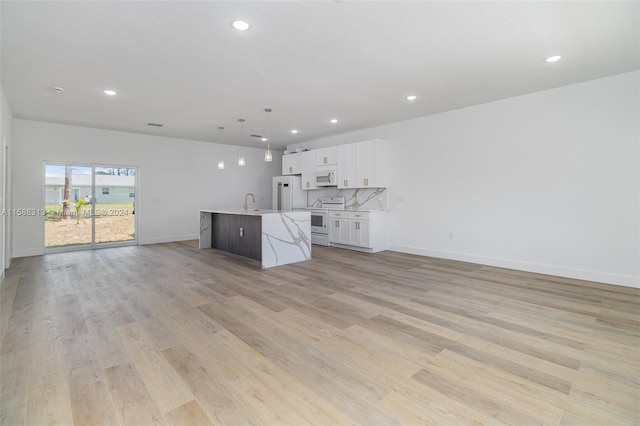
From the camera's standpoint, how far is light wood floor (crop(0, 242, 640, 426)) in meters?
1.66

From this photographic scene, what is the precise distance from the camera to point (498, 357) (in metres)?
2.22

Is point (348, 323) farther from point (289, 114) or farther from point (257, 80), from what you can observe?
point (289, 114)

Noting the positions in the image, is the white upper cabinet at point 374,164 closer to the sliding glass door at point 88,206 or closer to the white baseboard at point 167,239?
the white baseboard at point 167,239

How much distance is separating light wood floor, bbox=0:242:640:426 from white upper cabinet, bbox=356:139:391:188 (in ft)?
9.14

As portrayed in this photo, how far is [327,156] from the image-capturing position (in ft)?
24.4

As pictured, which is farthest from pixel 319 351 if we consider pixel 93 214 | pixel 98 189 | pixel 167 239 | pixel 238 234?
pixel 98 189

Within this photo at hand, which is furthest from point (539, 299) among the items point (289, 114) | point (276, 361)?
point (289, 114)

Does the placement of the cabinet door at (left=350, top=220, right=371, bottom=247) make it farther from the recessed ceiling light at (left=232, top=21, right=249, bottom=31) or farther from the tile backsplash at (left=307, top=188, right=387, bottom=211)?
the recessed ceiling light at (left=232, top=21, right=249, bottom=31)

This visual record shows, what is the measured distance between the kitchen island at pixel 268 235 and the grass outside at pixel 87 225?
92.0 inches

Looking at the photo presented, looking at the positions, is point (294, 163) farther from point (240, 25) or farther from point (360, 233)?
point (240, 25)

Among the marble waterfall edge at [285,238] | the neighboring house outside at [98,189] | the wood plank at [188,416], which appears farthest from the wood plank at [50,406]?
the neighboring house outside at [98,189]

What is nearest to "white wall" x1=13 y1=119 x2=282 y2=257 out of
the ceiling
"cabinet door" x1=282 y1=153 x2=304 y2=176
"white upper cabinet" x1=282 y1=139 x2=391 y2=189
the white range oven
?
the ceiling

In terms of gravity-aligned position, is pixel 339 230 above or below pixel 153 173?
below

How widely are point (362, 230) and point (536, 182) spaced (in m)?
3.16
